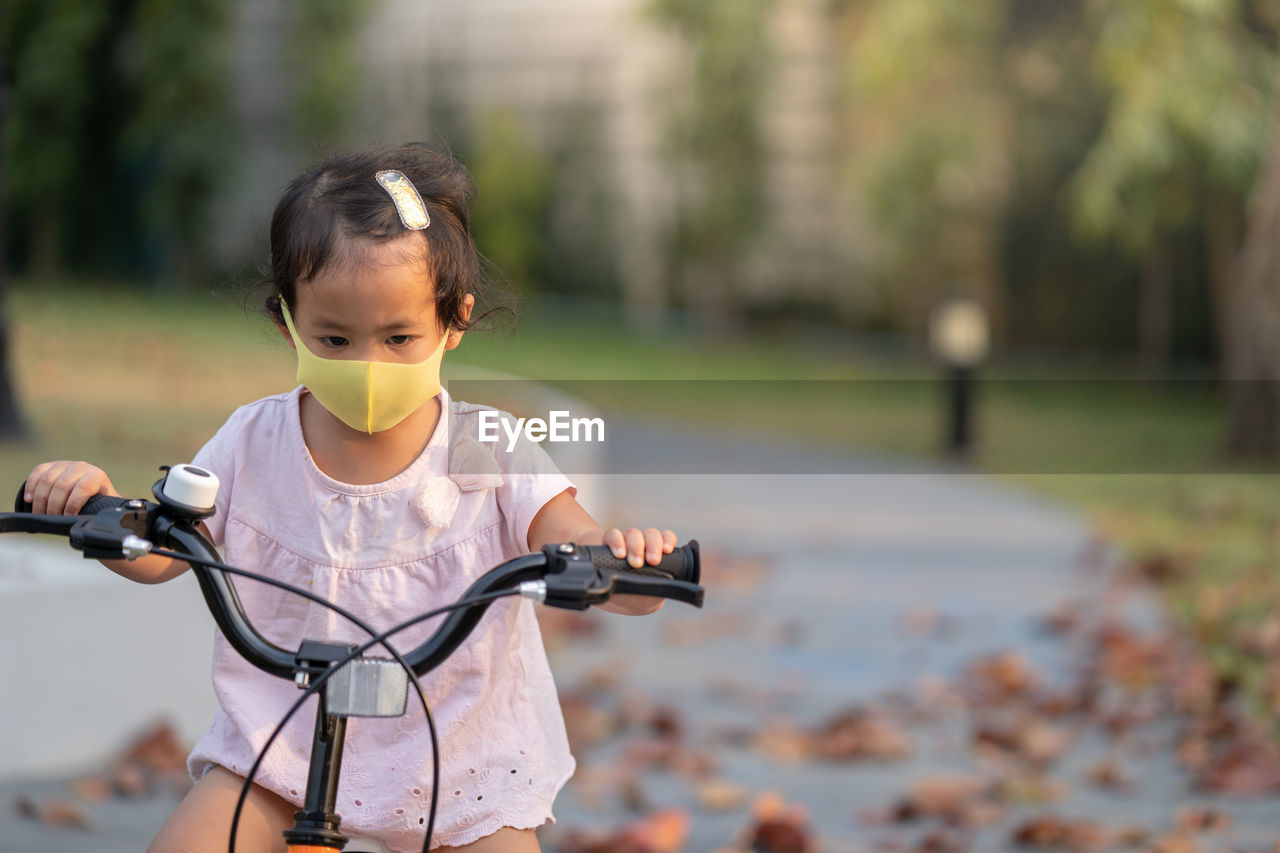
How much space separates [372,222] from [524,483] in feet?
1.38

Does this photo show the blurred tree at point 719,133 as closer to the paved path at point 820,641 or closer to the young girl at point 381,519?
the paved path at point 820,641

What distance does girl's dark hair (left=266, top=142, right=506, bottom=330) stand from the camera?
198 cm

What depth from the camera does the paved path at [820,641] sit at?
4.31 meters

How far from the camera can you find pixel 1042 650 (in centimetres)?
620

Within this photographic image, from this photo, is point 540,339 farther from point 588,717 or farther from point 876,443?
point 588,717

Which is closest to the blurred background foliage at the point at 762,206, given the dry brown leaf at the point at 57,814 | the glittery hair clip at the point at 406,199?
the dry brown leaf at the point at 57,814

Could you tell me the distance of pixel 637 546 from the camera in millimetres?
1852

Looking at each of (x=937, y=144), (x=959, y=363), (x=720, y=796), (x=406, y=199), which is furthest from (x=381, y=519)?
(x=937, y=144)

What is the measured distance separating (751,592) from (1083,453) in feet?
18.2

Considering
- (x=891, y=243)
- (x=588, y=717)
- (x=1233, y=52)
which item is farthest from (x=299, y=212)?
(x=891, y=243)

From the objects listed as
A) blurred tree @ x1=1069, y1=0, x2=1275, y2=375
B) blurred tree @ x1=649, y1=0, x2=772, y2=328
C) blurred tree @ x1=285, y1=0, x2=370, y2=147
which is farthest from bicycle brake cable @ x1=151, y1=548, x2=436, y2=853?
blurred tree @ x1=649, y1=0, x2=772, y2=328

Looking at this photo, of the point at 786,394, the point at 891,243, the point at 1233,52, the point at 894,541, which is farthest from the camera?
the point at 891,243

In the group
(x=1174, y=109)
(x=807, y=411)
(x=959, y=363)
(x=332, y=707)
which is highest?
(x=1174, y=109)

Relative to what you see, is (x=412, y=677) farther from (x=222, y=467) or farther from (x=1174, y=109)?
(x=1174, y=109)
